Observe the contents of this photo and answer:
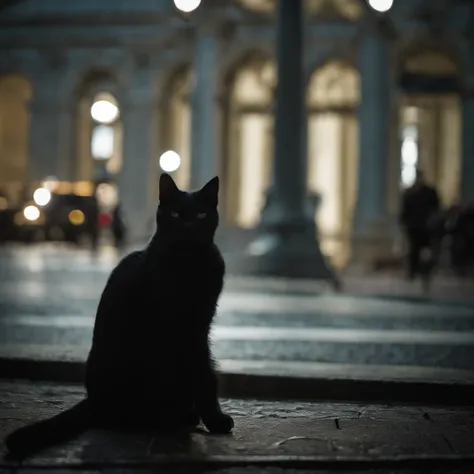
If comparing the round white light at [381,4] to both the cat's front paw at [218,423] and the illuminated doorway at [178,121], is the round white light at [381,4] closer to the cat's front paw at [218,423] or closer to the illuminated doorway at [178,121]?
the cat's front paw at [218,423]

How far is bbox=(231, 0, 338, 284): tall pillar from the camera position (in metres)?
15.8

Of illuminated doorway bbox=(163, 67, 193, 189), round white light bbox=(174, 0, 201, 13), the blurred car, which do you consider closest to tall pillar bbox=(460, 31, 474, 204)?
illuminated doorway bbox=(163, 67, 193, 189)

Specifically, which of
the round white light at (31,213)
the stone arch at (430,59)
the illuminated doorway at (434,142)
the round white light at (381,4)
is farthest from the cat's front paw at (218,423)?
the round white light at (31,213)

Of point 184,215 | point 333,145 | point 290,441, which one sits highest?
point 333,145

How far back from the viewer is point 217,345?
8148 millimetres

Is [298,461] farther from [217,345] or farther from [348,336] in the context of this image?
[348,336]

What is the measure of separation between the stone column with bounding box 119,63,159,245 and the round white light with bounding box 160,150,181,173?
0.90m

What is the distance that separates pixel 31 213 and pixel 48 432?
114 ft

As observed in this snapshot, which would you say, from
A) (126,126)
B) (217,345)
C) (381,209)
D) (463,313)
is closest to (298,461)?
(217,345)

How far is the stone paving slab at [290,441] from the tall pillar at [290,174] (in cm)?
995

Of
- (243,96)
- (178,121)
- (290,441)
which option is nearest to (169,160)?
(178,121)

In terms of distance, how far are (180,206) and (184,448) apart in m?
1.05

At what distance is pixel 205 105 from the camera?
3347 centimetres

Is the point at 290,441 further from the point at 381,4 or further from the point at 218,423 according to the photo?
the point at 381,4
